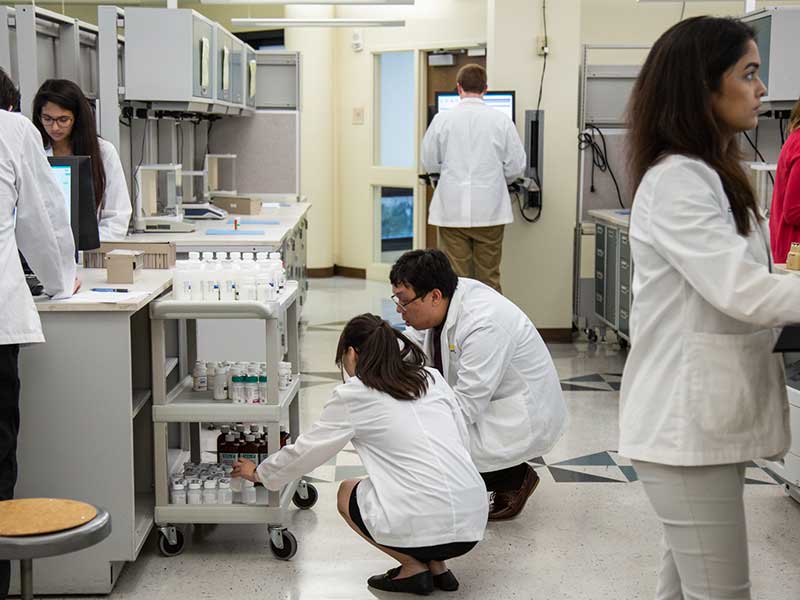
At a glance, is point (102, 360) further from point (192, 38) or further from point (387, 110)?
point (387, 110)

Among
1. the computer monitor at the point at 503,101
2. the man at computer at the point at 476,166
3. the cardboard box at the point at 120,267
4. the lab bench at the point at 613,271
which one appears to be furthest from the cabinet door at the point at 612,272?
the cardboard box at the point at 120,267

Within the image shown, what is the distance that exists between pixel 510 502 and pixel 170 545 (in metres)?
1.15

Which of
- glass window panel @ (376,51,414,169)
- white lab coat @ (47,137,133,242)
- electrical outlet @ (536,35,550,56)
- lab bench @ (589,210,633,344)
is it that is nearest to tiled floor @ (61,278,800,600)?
white lab coat @ (47,137,133,242)

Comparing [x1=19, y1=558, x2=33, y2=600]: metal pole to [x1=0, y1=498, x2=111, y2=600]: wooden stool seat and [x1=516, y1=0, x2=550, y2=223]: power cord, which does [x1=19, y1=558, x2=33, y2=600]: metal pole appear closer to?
[x1=0, y1=498, x2=111, y2=600]: wooden stool seat

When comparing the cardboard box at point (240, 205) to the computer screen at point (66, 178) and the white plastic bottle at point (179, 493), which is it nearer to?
the computer screen at point (66, 178)

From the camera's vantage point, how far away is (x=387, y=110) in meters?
10.2

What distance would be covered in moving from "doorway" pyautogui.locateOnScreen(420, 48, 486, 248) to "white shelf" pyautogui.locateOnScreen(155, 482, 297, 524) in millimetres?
6236

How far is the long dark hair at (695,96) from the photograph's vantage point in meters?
1.67

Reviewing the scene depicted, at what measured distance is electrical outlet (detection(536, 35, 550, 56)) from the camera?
698cm

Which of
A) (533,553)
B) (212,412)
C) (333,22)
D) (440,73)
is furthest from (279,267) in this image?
(440,73)

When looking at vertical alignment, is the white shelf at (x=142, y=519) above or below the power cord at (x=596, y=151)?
below

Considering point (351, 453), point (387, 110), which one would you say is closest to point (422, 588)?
point (351, 453)

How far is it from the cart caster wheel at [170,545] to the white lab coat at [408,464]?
0.64 meters

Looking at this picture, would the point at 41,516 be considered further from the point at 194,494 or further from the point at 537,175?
the point at 537,175
